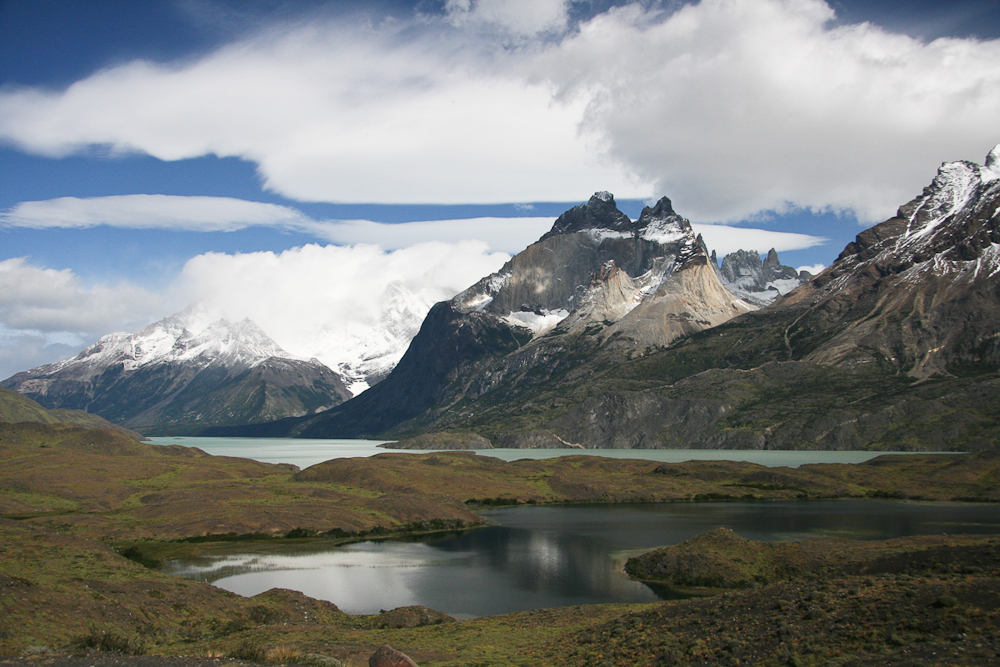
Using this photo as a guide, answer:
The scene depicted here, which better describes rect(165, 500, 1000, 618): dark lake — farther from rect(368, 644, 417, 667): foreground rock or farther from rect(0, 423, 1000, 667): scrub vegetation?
rect(368, 644, 417, 667): foreground rock

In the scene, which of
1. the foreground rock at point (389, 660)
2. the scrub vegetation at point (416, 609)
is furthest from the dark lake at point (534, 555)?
the foreground rock at point (389, 660)

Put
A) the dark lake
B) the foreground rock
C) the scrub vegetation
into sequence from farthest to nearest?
the dark lake → the scrub vegetation → the foreground rock

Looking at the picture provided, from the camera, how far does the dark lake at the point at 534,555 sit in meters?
72.8

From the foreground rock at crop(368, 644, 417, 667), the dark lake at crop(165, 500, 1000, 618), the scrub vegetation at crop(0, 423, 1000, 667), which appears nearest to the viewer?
the foreground rock at crop(368, 644, 417, 667)

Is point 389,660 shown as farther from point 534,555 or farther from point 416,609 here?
point 534,555

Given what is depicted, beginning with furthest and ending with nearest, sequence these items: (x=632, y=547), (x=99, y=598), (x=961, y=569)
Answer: (x=632, y=547)
(x=99, y=598)
(x=961, y=569)

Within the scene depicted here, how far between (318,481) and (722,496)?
9304 centimetres

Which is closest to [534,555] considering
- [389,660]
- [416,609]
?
[416,609]

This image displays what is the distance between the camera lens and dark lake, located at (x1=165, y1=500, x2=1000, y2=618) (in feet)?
239

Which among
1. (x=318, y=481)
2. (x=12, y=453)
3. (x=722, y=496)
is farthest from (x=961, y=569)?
(x=12, y=453)

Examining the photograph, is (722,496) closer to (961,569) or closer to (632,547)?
(632,547)

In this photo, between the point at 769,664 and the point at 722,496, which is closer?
the point at 769,664

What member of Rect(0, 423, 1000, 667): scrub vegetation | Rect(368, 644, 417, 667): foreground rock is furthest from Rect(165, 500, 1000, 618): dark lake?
Rect(368, 644, 417, 667): foreground rock

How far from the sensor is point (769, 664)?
3234 cm
